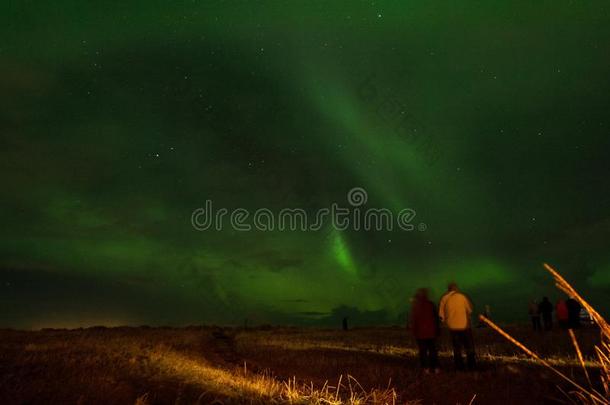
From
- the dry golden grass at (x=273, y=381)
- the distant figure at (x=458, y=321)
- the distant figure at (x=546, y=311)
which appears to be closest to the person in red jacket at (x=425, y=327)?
the distant figure at (x=458, y=321)

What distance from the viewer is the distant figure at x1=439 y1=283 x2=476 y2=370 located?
1245 cm

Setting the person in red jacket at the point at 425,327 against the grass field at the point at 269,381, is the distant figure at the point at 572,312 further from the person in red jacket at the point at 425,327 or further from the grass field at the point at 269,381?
the person in red jacket at the point at 425,327

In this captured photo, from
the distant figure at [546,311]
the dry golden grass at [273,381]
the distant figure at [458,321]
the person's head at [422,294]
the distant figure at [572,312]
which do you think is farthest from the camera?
the distant figure at [546,311]

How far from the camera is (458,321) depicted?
1258 centimetres

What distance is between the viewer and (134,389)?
28.1 ft

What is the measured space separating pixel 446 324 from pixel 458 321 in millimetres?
317

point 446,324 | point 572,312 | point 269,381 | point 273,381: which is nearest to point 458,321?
point 446,324

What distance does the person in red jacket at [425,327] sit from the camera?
41.1 ft

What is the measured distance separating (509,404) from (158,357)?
854 cm

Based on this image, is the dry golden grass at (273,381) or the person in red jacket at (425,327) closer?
the dry golden grass at (273,381)

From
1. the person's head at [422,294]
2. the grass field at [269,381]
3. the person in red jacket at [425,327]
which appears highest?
the person's head at [422,294]

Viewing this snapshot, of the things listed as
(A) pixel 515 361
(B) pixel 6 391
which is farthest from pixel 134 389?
(A) pixel 515 361

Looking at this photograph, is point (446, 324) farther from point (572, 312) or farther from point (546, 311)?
point (546, 311)

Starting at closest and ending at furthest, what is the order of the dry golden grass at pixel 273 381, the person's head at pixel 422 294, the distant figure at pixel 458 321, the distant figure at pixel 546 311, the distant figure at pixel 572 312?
1. the dry golden grass at pixel 273 381
2. the distant figure at pixel 458 321
3. the person's head at pixel 422 294
4. the distant figure at pixel 572 312
5. the distant figure at pixel 546 311
